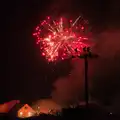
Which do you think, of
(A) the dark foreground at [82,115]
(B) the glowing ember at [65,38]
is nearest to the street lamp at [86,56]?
(B) the glowing ember at [65,38]

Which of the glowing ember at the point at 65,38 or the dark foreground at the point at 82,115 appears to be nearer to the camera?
the dark foreground at the point at 82,115

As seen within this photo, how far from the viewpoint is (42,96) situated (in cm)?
2516

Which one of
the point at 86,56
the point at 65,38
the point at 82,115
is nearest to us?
the point at 82,115

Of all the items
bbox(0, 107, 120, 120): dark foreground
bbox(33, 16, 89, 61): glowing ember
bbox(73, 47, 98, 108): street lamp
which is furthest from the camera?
bbox(73, 47, 98, 108): street lamp

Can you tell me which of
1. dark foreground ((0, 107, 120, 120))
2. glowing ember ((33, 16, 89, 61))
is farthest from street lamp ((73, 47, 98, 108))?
dark foreground ((0, 107, 120, 120))

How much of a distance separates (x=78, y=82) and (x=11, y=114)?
22.5 ft

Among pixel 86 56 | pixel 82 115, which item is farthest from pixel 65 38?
pixel 82 115

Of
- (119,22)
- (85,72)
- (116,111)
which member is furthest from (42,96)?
(119,22)

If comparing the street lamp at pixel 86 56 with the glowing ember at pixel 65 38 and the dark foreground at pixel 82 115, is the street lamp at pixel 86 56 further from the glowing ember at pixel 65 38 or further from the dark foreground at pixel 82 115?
the dark foreground at pixel 82 115

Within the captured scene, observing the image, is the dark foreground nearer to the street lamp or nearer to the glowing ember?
the street lamp

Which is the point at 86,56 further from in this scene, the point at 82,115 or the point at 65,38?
the point at 82,115

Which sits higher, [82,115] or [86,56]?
[86,56]

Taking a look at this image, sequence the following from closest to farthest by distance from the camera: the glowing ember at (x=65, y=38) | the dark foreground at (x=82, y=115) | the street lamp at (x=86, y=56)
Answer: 1. the dark foreground at (x=82, y=115)
2. the glowing ember at (x=65, y=38)
3. the street lamp at (x=86, y=56)

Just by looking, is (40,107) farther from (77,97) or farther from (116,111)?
(116,111)
